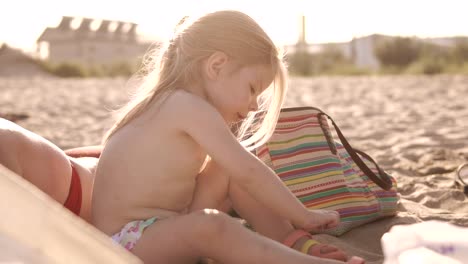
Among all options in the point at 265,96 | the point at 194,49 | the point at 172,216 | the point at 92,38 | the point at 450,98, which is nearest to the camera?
the point at 172,216

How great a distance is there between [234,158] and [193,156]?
14 centimetres

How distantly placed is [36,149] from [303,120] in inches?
34.0

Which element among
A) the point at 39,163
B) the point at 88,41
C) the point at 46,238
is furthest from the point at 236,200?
the point at 88,41

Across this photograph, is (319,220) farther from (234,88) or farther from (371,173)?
(371,173)

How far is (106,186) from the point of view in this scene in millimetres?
1810

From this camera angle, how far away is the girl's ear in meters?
1.86

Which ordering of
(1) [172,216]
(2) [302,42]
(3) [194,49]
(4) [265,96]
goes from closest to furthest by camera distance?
(1) [172,216] < (3) [194,49] < (4) [265,96] < (2) [302,42]

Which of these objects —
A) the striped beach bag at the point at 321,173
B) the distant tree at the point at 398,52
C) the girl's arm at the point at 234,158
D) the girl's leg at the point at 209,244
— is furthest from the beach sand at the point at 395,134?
the distant tree at the point at 398,52

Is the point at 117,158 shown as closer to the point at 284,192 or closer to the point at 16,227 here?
the point at 284,192

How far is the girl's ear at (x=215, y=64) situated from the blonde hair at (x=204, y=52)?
13mm

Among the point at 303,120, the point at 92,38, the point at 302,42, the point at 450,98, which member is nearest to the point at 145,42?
the point at 92,38

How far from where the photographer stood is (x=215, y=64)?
187cm

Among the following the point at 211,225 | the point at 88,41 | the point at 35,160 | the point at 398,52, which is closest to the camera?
the point at 211,225

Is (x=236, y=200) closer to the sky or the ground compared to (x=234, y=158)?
closer to the ground
